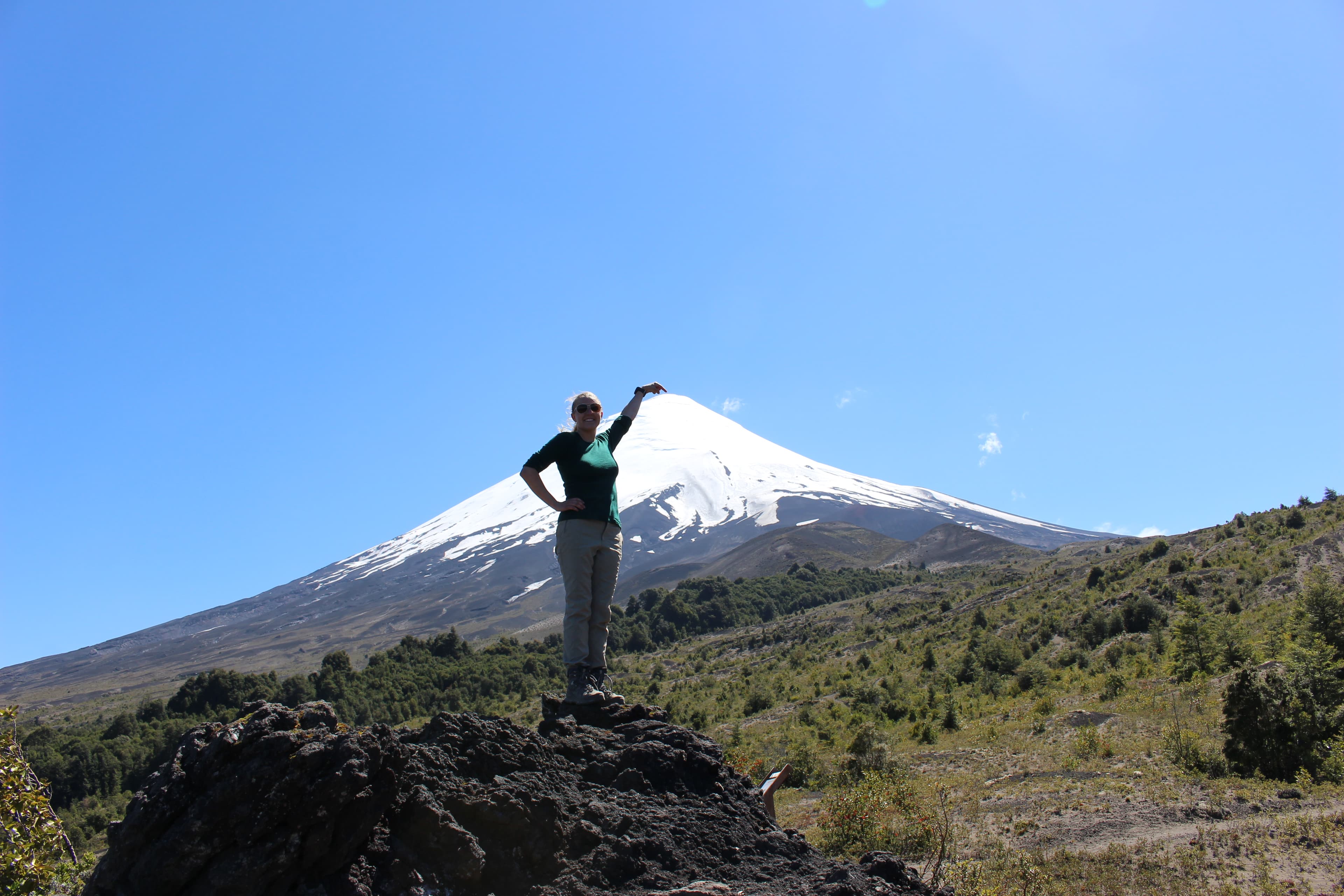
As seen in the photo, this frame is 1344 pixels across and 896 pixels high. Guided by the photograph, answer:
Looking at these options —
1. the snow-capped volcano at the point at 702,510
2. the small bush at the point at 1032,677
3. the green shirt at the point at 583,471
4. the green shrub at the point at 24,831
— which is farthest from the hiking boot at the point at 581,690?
the snow-capped volcano at the point at 702,510

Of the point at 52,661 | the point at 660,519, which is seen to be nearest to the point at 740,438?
the point at 660,519

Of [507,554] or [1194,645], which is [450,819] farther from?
[507,554]

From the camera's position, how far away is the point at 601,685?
4418 millimetres

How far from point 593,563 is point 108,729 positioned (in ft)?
83.4

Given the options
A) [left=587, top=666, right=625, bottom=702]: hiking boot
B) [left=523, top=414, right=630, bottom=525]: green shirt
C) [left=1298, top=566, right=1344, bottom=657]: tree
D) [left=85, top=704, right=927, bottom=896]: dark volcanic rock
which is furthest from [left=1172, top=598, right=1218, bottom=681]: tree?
[left=523, top=414, right=630, bottom=525]: green shirt

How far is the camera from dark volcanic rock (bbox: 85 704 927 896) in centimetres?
243

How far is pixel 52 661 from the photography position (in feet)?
363

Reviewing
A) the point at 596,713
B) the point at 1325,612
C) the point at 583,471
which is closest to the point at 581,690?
the point at 596,713

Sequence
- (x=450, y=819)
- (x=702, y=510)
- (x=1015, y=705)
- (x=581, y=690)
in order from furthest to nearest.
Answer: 1. (x=702, y=510)
2. (x=1015, y=705)
3. (x=581, y=690)
4. (x=450, y=819)

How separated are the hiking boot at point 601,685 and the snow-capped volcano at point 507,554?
70029 mm

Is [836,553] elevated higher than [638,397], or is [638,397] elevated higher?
[638,397]

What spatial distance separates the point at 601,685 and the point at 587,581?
0.69 m

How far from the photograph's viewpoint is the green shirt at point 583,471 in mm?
4156

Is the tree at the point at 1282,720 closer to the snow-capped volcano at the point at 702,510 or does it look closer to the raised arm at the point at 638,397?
the raised arm at the point at 638,397
